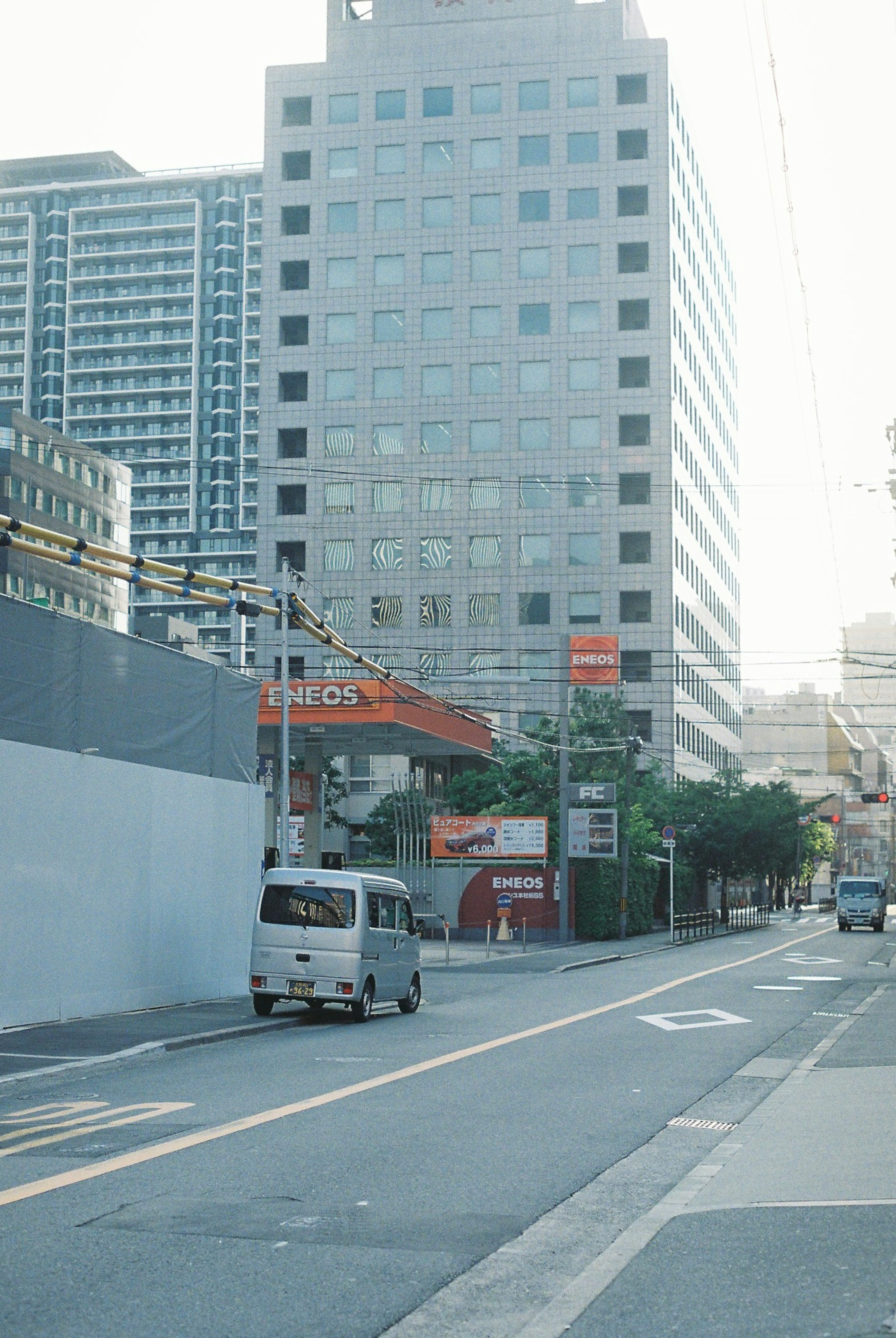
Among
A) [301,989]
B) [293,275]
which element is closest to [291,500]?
[293,275]

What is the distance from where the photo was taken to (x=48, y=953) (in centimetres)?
2012

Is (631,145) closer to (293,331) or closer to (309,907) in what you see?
(293,331)

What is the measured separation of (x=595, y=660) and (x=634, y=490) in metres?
19.6

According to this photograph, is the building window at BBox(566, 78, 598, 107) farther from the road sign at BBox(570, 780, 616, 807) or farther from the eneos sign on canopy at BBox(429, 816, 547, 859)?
the road sign at BBox(570, 780, 616, 807)

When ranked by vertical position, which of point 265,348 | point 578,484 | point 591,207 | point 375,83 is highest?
point 375,83

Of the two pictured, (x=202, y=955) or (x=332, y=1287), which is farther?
(x=202, y=955)

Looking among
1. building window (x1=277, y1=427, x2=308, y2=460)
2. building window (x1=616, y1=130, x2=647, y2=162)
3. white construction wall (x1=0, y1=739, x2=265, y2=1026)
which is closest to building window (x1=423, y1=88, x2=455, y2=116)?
building window (x1=616, y1=130, x2=647, y2=162)

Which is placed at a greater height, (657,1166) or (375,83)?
(375,83)

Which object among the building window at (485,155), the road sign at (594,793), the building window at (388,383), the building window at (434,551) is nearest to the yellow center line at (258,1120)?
the road sign at (594,793)

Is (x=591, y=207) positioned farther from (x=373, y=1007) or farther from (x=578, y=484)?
(x=373, y=1007)

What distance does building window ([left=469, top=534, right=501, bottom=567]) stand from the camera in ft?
292

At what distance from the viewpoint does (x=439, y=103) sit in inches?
3681

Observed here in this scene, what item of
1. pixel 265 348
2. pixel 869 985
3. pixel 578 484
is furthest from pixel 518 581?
pixel 869 985

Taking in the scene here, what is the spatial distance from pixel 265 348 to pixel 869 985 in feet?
229
